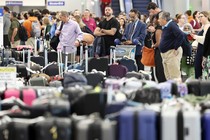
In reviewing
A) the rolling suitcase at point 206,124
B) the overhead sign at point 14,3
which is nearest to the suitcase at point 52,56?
the rolling suitcase at point 206,124

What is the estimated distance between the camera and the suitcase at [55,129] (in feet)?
11.8

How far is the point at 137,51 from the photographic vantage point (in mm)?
12703

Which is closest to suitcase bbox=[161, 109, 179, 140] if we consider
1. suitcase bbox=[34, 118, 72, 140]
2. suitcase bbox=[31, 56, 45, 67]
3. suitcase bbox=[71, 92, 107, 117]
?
suitcase bbox=[71, 92, 107, 117]

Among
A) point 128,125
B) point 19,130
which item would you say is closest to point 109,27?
point 128,125

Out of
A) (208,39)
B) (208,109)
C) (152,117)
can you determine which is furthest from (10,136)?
(208,39)

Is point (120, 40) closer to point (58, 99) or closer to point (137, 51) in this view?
point (137, 51)

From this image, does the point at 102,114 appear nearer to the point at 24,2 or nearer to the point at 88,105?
the point at 88,105

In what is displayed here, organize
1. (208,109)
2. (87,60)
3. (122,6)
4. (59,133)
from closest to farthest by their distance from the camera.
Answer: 1. (59,133)
2. (208,109)
3. (87,60)
4. (122,6)

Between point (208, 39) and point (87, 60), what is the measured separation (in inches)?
80.5

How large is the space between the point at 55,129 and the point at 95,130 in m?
0.22

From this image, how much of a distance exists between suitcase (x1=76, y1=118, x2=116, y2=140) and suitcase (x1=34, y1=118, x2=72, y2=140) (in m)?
0.07

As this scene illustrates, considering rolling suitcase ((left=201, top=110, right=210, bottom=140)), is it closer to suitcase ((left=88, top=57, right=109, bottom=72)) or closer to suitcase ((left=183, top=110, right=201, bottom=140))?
suitcase ((left=183, top=110, right=201, bottom=140))

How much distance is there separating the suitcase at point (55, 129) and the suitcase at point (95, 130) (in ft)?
0.22

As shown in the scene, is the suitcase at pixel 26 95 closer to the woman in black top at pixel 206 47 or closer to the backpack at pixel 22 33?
the woman in black top at pixel 206 47
